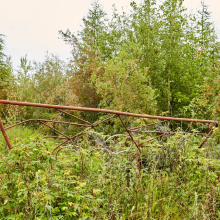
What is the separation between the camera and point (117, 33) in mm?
8906

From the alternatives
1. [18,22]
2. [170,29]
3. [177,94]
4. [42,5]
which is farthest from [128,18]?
[18,22]

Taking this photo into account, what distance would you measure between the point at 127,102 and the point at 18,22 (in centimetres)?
972

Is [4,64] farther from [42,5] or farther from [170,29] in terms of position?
[170,29]

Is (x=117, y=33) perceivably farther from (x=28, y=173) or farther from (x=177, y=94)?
(x=28, y=173)

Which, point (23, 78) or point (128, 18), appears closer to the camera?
point (23, 78)

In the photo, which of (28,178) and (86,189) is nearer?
(28,178)

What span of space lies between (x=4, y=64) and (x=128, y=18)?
5911mm

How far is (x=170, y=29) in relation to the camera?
752 centimetres

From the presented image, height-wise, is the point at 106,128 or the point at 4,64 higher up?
the point at 4,64

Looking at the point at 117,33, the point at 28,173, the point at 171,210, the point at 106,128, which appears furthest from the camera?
the point at 117,33

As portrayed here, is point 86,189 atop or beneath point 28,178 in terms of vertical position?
beneath

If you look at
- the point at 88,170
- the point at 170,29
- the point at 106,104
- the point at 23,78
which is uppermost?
the point at 170,29

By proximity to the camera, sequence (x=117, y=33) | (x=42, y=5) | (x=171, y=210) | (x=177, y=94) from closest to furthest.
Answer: (x=171, y=210) < (x=177, y=94) < (x=117, y=33) < (x=42, y=5)

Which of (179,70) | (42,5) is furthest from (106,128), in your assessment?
(42,5)
